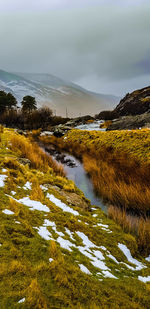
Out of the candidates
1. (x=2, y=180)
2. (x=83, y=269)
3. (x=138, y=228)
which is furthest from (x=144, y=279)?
(x=2, y=180)

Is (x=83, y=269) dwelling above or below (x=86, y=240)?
above

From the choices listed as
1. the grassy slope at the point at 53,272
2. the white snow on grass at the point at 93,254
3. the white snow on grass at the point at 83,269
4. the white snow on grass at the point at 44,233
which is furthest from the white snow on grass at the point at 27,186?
the white snow on grass at the point at 83,269

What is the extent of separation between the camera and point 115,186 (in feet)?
20.9

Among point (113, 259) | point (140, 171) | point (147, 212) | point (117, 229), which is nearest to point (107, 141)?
point (140, 171)

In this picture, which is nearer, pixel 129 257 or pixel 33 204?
pixel 129 257

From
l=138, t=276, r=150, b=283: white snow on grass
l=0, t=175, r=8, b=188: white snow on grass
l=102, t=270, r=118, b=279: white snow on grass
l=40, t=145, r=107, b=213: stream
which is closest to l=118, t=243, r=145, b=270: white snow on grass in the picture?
l=138, t=276, r=150, b=283: white snow on grass

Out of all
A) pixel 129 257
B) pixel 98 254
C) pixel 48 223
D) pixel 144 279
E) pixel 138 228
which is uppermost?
pixel 48 223

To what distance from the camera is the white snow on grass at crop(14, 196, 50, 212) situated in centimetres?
334

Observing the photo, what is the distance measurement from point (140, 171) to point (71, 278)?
6.73m

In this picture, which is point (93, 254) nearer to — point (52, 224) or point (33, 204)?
point (52, 224)

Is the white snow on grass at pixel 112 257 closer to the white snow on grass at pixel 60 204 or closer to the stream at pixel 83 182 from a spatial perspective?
the white snow on grass at pixel 60 204

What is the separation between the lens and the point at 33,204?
3465mm

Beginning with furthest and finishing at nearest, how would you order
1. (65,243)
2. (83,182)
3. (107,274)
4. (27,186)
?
(83,182) → (27,186) → (65,243) → (107,274)

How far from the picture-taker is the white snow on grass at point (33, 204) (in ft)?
11.0
